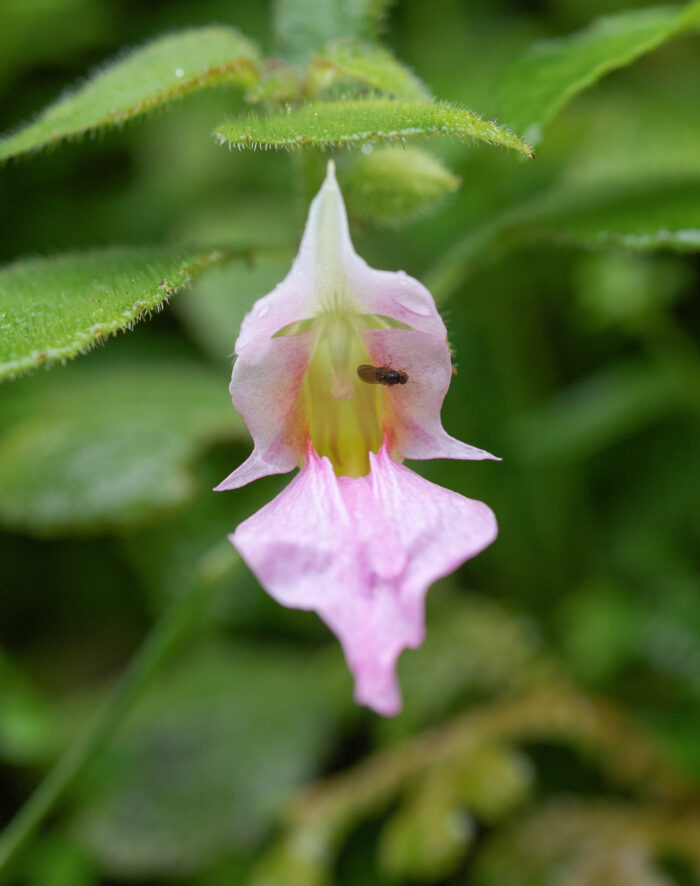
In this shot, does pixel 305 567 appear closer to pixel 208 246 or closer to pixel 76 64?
pixel 208 246

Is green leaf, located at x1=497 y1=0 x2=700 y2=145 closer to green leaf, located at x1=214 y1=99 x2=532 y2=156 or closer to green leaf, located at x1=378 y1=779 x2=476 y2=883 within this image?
green leaf, located at x1=214 y1=99 x2=532 y2=156

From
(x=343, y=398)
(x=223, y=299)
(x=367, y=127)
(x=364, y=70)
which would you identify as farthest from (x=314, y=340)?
(x=223, y=299)

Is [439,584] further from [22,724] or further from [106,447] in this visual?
[22,724]

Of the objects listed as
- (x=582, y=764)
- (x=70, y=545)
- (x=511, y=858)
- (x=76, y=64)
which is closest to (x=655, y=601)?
(x=582, y=764)

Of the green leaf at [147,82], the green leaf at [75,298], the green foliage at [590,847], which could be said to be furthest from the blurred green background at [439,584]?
the green leaf at [75,298]

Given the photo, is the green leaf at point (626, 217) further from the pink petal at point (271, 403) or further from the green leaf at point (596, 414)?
the green leaf at point (596, 414)

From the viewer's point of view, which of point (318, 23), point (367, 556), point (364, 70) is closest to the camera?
point (367, 556)

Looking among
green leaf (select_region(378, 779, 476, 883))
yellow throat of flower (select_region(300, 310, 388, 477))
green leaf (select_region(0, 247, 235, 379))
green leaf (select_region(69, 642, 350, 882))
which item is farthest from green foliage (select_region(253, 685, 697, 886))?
green leaf (select_region(0, 247, 235, 379))
